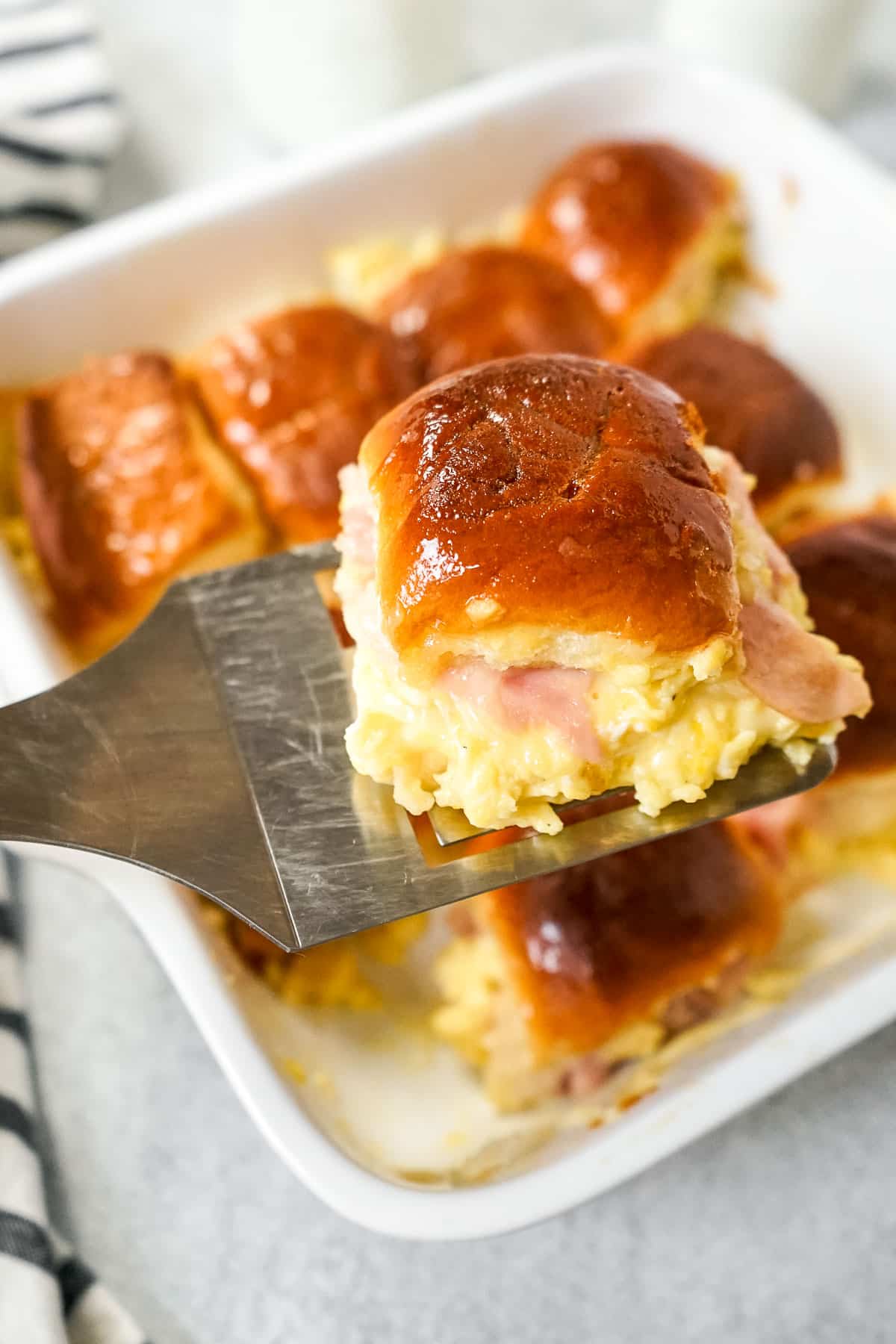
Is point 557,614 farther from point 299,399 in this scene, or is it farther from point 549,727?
point 299,399

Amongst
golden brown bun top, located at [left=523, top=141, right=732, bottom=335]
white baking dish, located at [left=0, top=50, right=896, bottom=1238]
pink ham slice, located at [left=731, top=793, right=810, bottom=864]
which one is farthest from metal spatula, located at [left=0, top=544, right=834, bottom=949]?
golden brown bun top, located at [left=523, top=141, right=732, bottom=335]

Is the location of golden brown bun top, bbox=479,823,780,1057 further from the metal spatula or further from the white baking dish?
the metal spatula

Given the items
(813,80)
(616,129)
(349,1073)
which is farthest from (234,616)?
(813,80)

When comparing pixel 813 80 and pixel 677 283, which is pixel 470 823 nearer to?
pixel 677 283

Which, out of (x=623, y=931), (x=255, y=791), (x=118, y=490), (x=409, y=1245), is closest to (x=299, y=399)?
(x=118, y=490)

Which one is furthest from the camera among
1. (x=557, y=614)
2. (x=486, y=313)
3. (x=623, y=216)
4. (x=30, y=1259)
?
(x=623, y=216)
